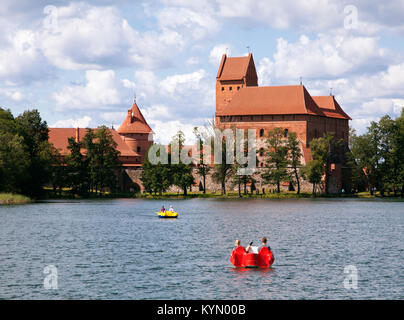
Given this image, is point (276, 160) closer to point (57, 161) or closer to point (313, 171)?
point (313, 171)

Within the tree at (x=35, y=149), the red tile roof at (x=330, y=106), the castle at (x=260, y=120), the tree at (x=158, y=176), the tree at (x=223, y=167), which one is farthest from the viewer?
the red tile roof at (x=330, y=106)

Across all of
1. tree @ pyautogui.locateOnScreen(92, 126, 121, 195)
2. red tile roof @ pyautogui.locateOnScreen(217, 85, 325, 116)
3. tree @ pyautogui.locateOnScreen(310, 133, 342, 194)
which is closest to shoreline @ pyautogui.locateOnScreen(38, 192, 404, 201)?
tree @ pyautogui.locateOnScreen(92, 126, 121, 195)

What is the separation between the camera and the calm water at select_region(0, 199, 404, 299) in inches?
1051

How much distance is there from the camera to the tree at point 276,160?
109m

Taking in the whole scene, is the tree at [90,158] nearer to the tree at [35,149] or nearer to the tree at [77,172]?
the tree at [77,172]

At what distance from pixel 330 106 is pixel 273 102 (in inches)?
533

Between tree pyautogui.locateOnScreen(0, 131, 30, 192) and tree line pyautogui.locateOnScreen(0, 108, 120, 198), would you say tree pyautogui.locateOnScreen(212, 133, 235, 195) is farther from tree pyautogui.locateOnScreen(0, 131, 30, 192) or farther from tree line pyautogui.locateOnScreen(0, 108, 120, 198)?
tree pyautogui.locateOnScreen(0, 131, 30, 192)

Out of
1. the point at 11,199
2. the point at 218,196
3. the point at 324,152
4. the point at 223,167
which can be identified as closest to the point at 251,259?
the point at 11,199

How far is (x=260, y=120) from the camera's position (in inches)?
5128

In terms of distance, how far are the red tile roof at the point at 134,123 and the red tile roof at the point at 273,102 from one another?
18.6 meters

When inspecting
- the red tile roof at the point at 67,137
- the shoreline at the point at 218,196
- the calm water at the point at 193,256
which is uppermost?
the red tile roof at the point at 67,137

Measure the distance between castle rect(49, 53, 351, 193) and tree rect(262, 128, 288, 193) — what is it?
7.42 metres

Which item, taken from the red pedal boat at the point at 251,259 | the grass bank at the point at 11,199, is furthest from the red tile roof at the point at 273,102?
the red pedal boat at the point at 251,259
